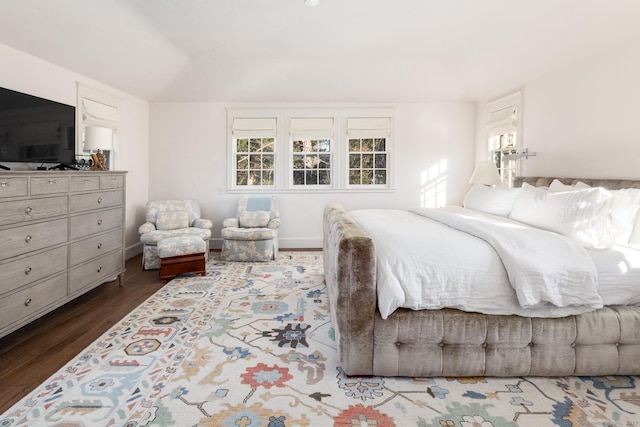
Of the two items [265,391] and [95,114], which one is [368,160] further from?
[265,391]

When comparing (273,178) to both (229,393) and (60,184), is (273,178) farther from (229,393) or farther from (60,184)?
(229,393)

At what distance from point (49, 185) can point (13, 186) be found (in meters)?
0.35

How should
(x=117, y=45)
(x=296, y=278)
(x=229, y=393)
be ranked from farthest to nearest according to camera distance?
1. (x=296, y=278)
2. (x=117, y=45)
3. (x=229, y=393)

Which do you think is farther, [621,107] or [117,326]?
[621,107]

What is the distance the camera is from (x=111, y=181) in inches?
144

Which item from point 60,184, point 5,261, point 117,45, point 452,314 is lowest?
point 452,314

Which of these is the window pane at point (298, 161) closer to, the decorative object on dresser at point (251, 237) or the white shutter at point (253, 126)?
the white shutter at point (253, 126)

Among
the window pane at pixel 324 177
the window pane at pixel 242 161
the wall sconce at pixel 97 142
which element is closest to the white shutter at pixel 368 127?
the window pane at pixel 324 177

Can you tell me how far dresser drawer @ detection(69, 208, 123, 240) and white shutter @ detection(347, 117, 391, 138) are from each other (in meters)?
3.70

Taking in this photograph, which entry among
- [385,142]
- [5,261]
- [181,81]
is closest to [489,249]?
[5,261]

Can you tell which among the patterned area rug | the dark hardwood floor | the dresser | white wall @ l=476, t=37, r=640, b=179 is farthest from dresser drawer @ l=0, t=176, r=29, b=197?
white wall @ l=476, t=37, r=640, b=179

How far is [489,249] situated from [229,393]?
68.0 inches

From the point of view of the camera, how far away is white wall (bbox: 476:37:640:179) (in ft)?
10.0

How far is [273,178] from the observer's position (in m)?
6.05
